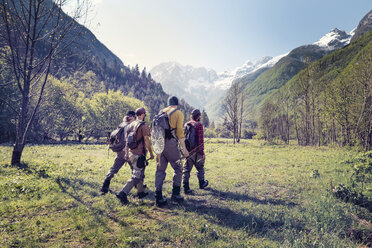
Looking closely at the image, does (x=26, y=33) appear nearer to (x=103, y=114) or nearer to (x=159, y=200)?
(x=159, y=200)

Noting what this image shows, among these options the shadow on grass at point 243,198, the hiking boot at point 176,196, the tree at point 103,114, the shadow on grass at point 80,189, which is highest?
the tree at point 103,114

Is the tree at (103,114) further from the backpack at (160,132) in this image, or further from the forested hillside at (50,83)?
the backpack at (160,132)

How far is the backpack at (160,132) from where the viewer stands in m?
6.07

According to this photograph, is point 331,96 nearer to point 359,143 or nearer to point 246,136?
point 359,143

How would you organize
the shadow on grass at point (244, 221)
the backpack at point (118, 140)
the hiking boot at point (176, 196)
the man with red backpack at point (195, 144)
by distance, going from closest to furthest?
the shadow on grass at point (244, 221) → the hiking boot at point (176, 196) → the backpack at point (118, 140) → the man with red backpack at point (195, 144)

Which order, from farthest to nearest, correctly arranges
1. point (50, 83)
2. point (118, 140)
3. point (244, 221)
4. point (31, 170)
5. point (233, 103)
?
point (233, 103), point (50, 83), point (31, 170), point (118, 140), point (244, 221)

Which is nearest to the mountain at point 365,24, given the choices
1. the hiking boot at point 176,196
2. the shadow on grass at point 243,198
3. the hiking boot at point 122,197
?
the shadow on grass at point 243,198

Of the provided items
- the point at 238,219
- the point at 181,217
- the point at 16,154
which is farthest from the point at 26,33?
the point at 238,219

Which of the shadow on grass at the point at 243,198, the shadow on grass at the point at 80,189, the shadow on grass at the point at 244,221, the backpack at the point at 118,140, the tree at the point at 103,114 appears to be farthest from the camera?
the tree at the point at 103,114

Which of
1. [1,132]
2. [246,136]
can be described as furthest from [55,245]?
[246,136]

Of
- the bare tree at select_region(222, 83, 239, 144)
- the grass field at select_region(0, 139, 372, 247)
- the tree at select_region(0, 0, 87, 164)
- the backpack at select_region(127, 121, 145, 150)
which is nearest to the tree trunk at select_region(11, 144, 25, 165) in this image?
the tree at select_region(0, 0, 87, 164)

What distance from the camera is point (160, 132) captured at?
19.9ft

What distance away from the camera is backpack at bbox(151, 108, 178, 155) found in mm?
6074

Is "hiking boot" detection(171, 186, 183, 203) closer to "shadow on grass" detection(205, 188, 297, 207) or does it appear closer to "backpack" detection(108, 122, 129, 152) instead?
"shadow on grass" detection(205, 188, 297, 207)
